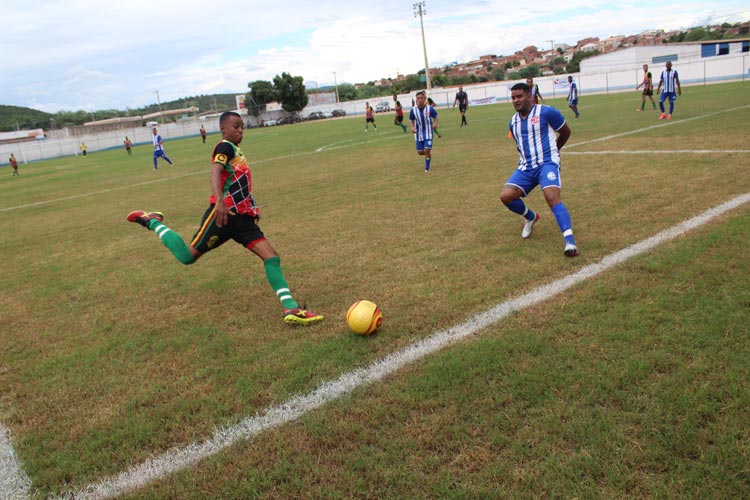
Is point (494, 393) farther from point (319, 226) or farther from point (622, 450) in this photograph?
point (319, 226)

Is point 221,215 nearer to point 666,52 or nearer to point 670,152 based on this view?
point 670,152

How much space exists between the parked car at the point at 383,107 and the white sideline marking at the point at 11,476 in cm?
6656

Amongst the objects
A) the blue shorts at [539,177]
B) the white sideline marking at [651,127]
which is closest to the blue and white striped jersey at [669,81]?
the white sideline marking at [651,127]

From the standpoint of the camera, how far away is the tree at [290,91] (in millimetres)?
80625

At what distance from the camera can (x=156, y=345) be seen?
176 inches

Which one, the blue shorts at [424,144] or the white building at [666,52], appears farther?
the white building at [666,52]

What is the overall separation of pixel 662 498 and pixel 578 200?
5938 mm

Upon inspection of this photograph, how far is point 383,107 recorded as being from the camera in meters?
68.8

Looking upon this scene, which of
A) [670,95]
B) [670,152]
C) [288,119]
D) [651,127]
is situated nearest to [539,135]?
[670,152]

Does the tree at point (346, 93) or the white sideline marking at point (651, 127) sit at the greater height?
the tree at point (346, 93)

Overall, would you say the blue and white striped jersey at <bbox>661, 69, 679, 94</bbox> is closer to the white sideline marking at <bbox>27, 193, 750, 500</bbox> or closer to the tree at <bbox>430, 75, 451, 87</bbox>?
the white sideline marking at <bbox>27, 193, 750, 500</bbox>

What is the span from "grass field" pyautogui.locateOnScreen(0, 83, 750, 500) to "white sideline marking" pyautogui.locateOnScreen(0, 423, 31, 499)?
0.06 m

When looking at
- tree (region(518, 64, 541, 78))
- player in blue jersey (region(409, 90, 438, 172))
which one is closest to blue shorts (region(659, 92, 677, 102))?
player in blue jersey (region(409, 90, 438, 172))

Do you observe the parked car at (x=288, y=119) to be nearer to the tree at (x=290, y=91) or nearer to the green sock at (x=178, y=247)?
the tree at (x=290, y=91)
